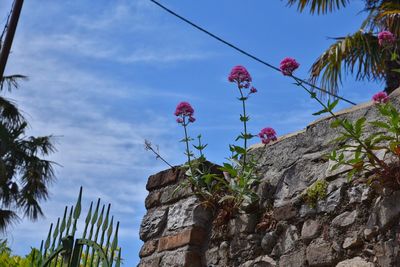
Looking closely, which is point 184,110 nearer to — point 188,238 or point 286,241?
point 188,238

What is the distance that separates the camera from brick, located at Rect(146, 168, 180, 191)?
12.0 ft

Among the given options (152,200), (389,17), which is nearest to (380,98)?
(152,200)

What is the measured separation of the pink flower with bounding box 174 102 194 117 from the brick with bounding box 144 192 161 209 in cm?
46

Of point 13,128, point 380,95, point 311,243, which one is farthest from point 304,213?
point 13,128

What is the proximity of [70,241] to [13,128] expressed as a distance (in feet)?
29.8

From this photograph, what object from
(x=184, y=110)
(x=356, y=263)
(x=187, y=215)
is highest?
(x=184, y=110)

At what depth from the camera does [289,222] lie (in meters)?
3.02

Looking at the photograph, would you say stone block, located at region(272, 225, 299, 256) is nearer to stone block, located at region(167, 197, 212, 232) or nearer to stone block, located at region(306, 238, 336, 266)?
stone block, located at region(306, 238, 336, 266)

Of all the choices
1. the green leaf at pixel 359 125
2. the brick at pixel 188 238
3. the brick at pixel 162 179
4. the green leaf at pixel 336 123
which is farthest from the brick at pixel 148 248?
the green leaf at pixel 359 125

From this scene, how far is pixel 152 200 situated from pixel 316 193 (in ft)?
3.64

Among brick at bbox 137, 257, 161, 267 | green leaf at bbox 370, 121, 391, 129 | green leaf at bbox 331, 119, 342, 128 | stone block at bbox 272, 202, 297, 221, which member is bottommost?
brick at bbox 137, 257, 161, 267

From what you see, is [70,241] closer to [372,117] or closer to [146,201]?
[146,201]

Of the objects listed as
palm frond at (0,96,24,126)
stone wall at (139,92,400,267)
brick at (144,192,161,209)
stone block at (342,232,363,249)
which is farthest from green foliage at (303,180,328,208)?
palm frond at (0,96,24,126)

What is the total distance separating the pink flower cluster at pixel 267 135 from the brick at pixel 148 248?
2.50ft
